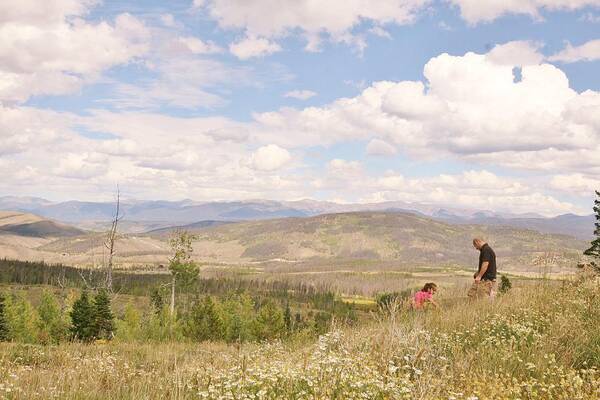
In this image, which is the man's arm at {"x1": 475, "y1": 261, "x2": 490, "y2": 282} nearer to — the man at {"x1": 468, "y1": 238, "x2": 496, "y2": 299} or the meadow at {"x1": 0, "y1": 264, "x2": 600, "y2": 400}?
the man at {"x1": 468, "y1": 238, "x2": 496, "y2": 299}

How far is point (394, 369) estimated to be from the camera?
487cm

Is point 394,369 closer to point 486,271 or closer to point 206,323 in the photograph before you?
point 486,271

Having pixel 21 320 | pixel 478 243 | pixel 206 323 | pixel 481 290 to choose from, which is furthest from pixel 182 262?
pixel 481 290

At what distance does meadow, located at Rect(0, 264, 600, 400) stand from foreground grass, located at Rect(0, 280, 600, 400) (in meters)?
0.02

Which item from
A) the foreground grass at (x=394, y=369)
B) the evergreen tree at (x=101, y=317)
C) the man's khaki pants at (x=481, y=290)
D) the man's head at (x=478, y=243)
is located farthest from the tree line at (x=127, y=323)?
the foreground grass at (x=394, y=369)

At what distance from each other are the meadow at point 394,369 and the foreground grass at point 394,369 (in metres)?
0.02

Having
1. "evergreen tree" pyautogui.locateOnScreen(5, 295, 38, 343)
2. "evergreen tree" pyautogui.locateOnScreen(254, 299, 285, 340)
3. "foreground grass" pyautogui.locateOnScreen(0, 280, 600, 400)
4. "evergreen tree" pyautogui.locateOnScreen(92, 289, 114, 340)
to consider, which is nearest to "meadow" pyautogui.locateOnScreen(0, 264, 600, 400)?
"foreground grass" pyautogui.locateOnScreen(0, 280, 600, 400)

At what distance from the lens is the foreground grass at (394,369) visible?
15.5 ft

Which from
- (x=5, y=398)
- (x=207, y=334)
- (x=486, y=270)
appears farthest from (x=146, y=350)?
(x=207, y=334)

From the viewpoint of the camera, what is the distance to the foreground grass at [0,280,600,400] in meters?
4.72

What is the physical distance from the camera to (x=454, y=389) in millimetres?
5020

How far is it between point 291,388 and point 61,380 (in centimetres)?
292

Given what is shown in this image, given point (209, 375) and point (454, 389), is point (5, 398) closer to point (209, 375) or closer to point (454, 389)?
point (209, 375)

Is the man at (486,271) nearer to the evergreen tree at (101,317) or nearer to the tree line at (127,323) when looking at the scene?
the tree line at (127,323)
